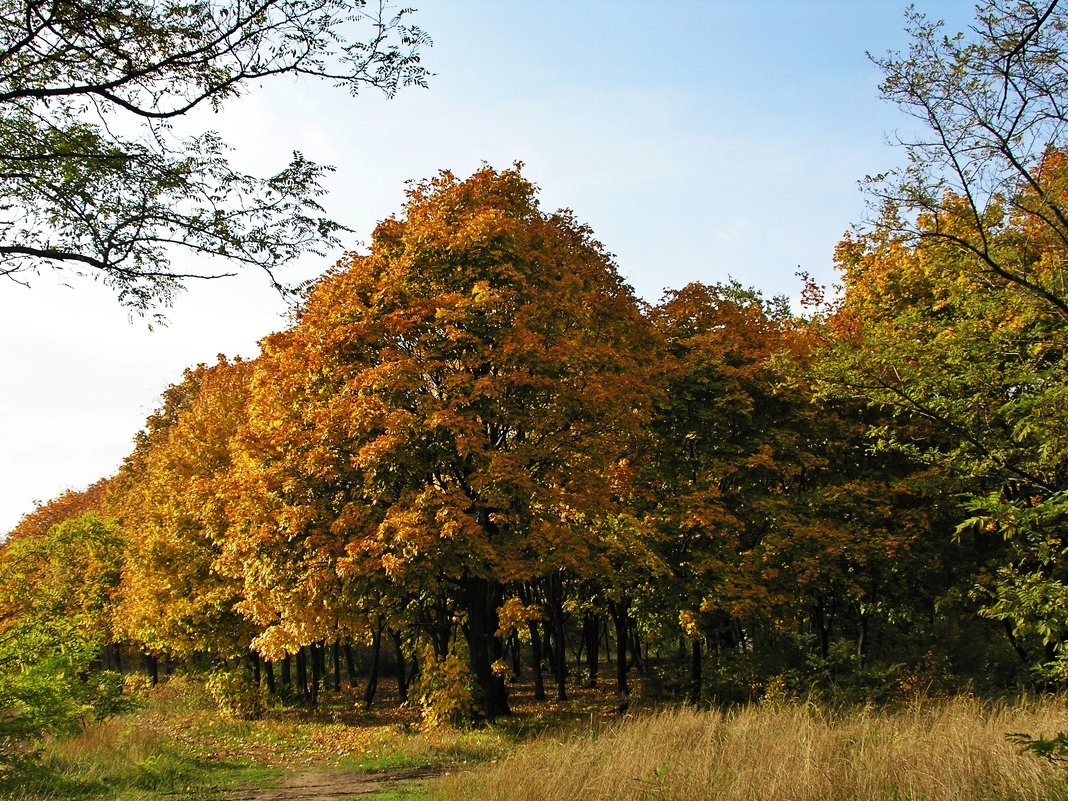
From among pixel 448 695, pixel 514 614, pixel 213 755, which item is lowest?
pixel 213 755

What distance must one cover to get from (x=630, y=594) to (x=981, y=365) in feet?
34.4

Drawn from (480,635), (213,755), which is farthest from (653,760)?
(213,755)

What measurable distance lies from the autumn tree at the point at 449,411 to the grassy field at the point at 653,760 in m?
3.68

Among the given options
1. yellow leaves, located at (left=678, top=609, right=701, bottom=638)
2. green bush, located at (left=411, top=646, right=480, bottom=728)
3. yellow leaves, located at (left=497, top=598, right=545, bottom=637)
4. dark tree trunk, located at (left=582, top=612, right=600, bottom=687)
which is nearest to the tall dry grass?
yellow leaves, located at (left=497, top=598, right=545, bottom=637)

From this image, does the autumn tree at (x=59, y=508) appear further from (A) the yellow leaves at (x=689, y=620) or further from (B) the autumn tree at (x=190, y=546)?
(A) the yellow leaves at (x=689, y=620)

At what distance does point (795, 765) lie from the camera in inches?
305

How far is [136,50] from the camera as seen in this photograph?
22.4ft

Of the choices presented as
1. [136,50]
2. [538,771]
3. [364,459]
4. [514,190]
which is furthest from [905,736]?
[514,190]

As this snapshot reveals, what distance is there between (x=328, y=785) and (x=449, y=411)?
6.84 meters

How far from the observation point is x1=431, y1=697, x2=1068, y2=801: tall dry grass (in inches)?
278

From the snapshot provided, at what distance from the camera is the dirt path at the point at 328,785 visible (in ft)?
36.6

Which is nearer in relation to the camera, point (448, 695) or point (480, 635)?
point (448, 695)

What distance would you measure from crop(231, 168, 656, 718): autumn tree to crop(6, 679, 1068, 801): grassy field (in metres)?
3.68

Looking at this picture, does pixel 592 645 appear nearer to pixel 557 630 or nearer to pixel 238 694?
pixel 557 630
